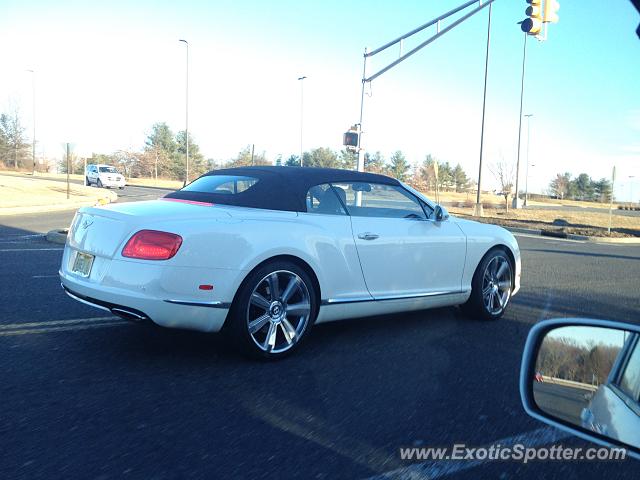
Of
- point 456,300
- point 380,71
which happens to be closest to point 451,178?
point 380,71

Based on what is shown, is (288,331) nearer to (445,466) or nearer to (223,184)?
(223,184)

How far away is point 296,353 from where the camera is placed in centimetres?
472

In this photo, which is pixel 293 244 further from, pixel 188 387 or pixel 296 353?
pixel 188 387

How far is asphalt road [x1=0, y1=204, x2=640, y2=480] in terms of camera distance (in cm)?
289

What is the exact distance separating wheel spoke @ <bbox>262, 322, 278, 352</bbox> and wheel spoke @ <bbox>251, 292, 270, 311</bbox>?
143 millimetres

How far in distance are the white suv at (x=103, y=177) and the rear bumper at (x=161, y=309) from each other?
1611 inches

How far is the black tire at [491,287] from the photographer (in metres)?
5.99

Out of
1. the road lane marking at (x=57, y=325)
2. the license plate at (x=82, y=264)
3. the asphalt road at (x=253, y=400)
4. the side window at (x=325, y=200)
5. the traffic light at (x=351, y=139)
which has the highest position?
the traffic light at (x=351, y=139)

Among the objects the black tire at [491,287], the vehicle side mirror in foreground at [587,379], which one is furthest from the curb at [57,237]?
the vehicle side mirror in foreground at [587,379]

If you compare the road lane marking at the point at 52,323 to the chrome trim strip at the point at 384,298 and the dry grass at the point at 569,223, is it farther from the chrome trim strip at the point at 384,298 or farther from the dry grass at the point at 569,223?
the dry grass at the point at 569,223

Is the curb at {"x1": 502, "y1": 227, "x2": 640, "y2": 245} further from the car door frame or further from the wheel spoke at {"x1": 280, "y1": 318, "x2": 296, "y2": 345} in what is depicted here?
the wheel spoke at {"x1": 280, "y1": 318, "x2": 296, "y2": 345}

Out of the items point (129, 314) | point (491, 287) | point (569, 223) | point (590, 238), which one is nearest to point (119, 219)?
point (129, 314)

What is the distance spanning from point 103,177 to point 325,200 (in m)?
40.8

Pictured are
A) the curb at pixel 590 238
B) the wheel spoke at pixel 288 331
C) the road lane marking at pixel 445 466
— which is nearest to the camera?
the road lane marking at pixel 445 466
